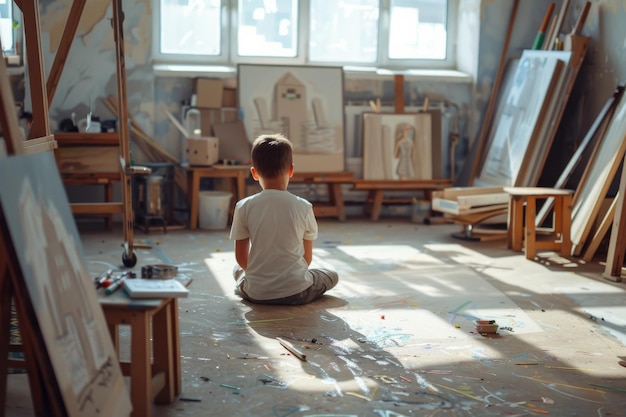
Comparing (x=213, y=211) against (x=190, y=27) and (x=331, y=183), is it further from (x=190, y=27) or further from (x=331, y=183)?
(x=190, y=27)

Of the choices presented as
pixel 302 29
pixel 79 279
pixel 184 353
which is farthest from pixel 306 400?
pixel 302 29

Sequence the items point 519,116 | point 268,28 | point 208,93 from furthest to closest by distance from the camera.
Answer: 1. point 268,28
2. point 208,93
3. point 519,116

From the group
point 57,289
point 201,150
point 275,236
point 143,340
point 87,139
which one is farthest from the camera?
point 201,150

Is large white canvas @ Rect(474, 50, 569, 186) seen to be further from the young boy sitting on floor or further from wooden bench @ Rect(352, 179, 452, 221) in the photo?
the young boy sitting on floor

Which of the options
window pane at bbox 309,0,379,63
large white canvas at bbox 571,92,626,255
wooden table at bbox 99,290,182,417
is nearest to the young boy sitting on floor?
wooden table at bbox 99,290,182,417

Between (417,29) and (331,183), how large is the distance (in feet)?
6.42

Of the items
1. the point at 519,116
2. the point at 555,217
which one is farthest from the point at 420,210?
the point at 555,217

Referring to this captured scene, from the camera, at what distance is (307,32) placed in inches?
334

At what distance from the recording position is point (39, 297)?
2.27 meters

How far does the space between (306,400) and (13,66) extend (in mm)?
5385

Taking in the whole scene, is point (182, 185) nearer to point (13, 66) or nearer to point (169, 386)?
point (13, 66)

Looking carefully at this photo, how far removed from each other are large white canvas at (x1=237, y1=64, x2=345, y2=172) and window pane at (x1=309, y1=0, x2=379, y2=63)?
0.51 metres

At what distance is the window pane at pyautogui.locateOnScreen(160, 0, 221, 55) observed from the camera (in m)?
8.19

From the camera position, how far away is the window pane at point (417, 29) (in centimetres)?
870
